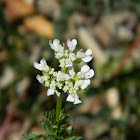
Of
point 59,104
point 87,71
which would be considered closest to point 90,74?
point 87,71

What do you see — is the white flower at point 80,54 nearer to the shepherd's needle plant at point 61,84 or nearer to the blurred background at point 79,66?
the shepherd's needle plant at point 61,84

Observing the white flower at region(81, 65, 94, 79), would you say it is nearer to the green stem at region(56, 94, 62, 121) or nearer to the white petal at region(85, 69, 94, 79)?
the white petal at region(85, 69, 94, 79)

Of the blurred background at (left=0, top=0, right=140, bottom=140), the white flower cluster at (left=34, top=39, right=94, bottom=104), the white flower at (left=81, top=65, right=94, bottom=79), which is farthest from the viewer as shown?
the blurred background at (left=0, top=0, right=140, bottom=140)

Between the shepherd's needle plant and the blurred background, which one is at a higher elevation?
the blurred background

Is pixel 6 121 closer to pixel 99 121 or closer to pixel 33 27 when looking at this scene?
pixel 99 121

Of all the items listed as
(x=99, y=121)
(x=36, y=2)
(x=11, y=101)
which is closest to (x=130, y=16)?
(x=36, y=2)

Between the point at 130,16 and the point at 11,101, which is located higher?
the point at 130,16

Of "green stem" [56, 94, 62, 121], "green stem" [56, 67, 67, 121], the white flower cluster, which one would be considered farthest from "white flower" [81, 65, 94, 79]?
"green stem" [56, 94, 62, 121]

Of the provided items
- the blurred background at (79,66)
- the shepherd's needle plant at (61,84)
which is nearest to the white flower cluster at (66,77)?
the shepherd's needle plant at (61,84)

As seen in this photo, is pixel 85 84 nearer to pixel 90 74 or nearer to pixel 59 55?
pixel 90 74
